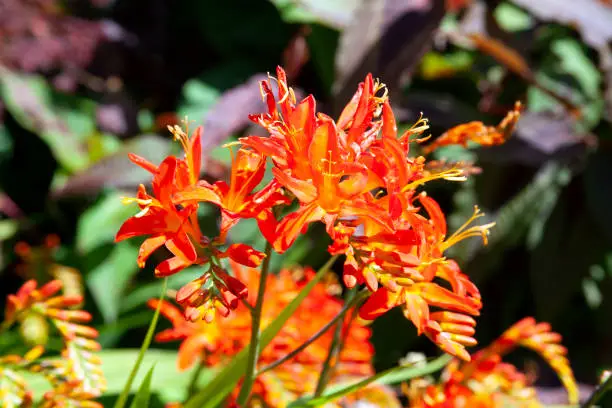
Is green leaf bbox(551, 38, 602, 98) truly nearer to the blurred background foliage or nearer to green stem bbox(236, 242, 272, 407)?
the blurred background foliage

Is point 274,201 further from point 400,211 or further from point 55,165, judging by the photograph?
point 55,165

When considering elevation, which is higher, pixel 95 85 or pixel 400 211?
pixel 400 211

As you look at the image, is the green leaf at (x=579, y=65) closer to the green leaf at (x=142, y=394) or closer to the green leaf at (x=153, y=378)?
the green leaf at (x=153, y=378)

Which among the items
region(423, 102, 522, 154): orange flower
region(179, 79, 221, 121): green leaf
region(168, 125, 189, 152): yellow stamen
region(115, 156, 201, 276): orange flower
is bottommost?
region(179, 79, 221, 121): green leaf

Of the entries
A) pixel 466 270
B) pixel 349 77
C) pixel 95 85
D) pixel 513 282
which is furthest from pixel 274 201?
pixel 95 85

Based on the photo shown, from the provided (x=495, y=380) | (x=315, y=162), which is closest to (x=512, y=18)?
(x=495, y=380)

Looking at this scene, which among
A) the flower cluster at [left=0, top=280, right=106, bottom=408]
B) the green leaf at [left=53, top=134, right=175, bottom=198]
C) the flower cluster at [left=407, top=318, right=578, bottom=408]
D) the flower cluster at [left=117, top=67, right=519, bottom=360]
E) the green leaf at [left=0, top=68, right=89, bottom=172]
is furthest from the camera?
the green leaf at [left=0, top=68, right=89, bottom=172]

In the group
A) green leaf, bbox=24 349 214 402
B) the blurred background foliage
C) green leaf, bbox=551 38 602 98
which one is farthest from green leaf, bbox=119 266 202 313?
green leaf, bbox=551 38 602 98
